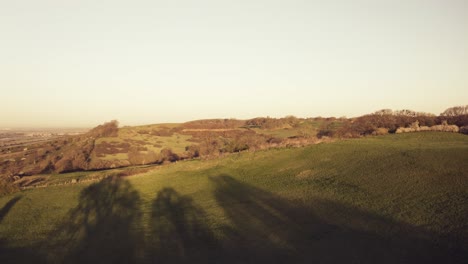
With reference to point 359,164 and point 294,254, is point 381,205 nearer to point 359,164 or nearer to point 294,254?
point 294,254

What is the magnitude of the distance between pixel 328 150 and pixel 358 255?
37.3 feet

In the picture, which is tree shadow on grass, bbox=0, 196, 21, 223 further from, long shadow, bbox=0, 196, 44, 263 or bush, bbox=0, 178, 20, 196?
long shadow, bbox=0, 196, 44, 263

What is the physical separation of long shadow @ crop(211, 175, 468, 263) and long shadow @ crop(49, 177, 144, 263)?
9.64 feet

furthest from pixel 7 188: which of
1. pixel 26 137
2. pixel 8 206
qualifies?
pixel 26 137

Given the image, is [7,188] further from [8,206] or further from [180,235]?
[180,235]

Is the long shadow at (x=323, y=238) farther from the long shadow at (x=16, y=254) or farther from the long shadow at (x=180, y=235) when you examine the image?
the long shadow at (x=16, y=254)

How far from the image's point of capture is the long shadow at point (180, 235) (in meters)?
8.06

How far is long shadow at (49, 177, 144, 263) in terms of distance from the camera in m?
9.00

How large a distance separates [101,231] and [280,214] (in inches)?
240

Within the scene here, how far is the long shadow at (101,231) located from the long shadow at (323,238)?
2939 mm

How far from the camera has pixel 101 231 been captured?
11.4 metres

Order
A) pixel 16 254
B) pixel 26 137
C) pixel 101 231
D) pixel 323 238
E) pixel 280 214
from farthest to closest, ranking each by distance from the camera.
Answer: pixel 26 137
pixel 101 231
pixel 280 214
pixel 16 254
pixel 323 238

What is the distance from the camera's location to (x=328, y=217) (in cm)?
903

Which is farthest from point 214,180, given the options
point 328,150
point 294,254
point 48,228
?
point 294,254
